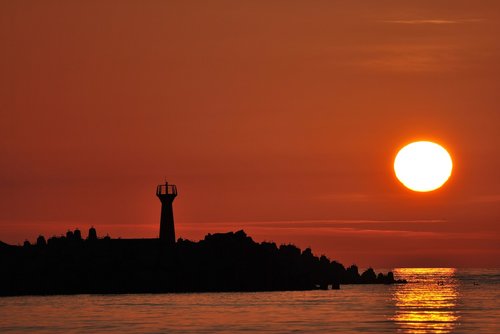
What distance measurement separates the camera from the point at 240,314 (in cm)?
11131

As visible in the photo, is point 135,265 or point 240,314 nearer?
point 240,314

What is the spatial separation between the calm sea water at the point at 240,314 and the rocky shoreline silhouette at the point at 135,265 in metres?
6.50

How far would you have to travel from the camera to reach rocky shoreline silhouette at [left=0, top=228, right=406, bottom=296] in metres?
155

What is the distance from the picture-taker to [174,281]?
16075cm

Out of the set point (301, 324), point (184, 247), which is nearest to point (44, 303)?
point (184, 247)

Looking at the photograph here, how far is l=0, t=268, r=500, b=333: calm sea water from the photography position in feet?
313

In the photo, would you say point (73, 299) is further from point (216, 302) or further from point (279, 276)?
point (279, 276)

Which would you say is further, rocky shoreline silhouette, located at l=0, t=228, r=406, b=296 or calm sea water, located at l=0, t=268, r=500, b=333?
rocky shoreline silhouette, located at l=0, t=228, r=406, b=296

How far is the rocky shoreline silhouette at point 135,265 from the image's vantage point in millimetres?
154625

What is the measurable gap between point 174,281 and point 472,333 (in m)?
75.0

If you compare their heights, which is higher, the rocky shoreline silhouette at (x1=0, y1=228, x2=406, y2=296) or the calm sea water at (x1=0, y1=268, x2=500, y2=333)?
the rocky shoreline silhouette at (x1=0, y1=228, x2=406, y2=296)

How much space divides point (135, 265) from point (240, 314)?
47.7 metres

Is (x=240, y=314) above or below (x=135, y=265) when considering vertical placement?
below

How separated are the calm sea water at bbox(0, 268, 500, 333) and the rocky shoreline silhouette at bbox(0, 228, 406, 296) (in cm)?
650
